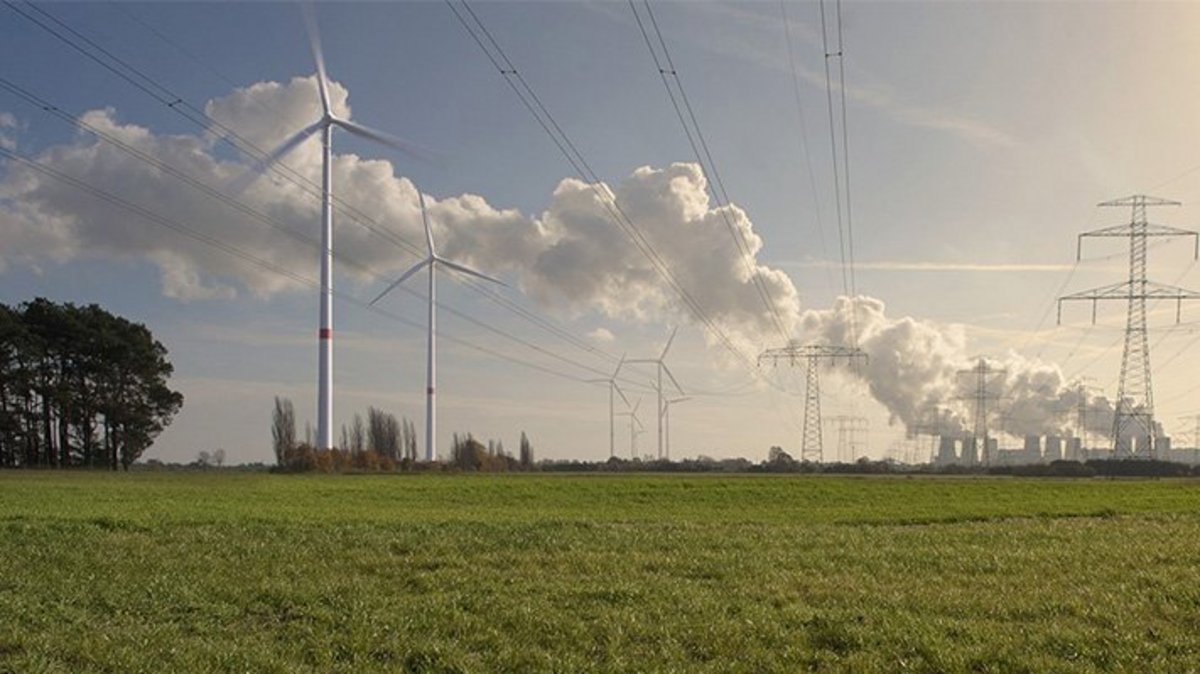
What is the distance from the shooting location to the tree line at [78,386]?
140250 millimetres

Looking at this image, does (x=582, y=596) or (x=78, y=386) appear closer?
(x=582, y=596)

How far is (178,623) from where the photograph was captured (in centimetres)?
2427

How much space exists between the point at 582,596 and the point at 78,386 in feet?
454

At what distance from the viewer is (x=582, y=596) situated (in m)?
27.1

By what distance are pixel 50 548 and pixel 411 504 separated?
39.8 m

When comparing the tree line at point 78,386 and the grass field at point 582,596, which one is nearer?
the grass field at point 582,596

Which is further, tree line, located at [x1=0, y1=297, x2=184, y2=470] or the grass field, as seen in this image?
tree line, located at [x1=0, y1=297, x2=184, y2=470]

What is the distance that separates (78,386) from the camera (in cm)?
14625

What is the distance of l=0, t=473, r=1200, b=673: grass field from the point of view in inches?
810

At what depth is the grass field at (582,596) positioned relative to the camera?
2056 cm

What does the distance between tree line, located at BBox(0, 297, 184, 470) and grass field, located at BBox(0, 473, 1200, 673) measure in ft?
322

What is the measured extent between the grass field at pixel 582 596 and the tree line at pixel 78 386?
98268mm

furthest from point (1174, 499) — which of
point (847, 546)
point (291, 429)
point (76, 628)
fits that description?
point (291, 429)

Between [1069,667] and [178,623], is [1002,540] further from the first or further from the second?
[178,623]
